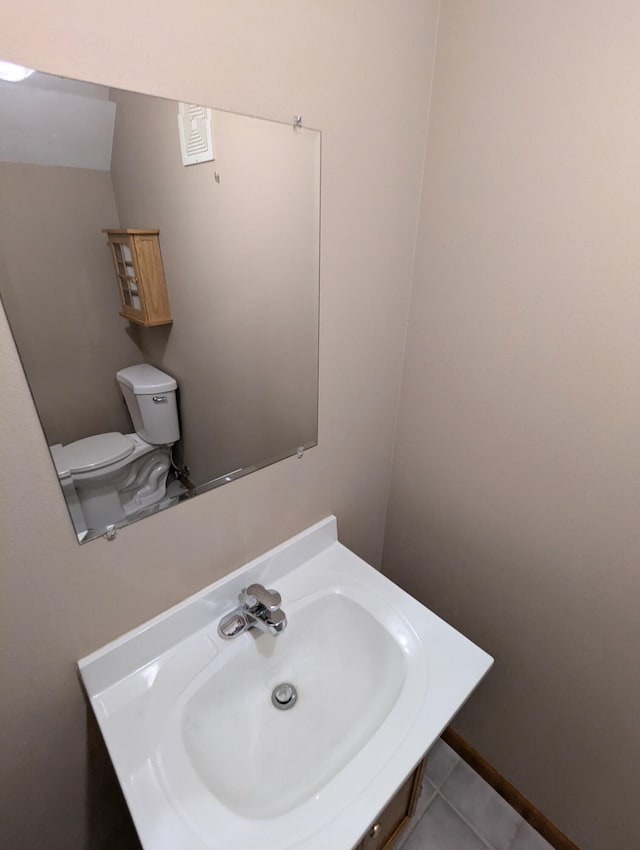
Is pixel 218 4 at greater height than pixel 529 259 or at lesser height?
greater

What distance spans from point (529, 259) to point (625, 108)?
26cm

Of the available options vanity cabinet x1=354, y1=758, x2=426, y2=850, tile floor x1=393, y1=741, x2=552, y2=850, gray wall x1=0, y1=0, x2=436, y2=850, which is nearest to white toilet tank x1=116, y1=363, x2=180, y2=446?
gray wall x1=0, y1=0, x2=436, y2=850

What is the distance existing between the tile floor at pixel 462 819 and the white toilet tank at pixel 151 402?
1.35m

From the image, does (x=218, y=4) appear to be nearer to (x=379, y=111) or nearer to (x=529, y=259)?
(x=379, y=111)

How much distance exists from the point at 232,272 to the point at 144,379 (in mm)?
277

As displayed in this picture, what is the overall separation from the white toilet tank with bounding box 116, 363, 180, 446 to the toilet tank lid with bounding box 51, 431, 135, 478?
41mm

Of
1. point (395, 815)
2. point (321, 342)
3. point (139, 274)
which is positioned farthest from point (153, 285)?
point (395, 815)

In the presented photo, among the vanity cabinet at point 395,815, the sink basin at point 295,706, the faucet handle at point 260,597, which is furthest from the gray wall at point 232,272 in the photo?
the vanity cabinet at point 395,815

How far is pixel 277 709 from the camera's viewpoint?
0.84 m

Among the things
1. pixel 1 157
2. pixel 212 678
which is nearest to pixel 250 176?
pixel 1 157

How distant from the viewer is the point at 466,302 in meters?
0.95

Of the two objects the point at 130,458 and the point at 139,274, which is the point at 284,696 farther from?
the point at 139,274

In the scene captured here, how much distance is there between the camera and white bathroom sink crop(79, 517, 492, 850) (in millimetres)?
A: 599

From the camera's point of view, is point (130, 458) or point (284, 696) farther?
point (284, 696)
